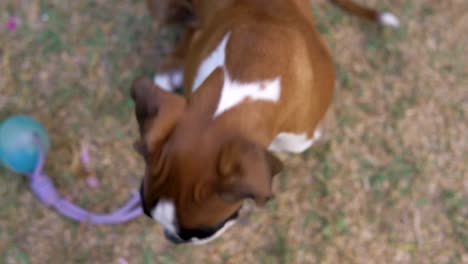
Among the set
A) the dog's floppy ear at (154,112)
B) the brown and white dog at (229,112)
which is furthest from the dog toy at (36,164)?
the dog's floppy ear at (154,112)

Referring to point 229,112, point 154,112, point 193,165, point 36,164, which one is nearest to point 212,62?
point 229,112

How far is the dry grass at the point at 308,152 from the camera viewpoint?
100 inches

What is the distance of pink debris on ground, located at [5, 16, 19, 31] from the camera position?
Result: 288 cm

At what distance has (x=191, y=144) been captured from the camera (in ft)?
4.80

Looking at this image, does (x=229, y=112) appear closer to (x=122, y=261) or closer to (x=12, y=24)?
(x=122, y=261)

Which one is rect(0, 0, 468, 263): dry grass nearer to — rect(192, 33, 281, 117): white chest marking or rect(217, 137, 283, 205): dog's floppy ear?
rect(192, 33, 281, 117): white chest marking

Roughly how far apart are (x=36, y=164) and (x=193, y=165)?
4.42 feet

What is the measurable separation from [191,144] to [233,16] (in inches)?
31.1

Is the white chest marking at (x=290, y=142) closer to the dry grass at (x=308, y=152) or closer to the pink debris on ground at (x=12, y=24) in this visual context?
the dry grass at (x=308, y=152)


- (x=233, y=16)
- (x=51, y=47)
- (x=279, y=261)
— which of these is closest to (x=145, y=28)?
(x=51, y=47)

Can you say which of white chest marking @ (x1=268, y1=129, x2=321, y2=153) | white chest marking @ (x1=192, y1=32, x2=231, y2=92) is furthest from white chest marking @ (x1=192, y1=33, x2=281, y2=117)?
white chest marking @ (x1=268, y1=129, x2=321, y2=153)

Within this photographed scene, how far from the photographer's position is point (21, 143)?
91.7 inches

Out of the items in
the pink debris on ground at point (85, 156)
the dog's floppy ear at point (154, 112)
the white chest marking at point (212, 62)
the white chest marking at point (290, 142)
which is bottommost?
the pink debris on ground at point (85, 156)

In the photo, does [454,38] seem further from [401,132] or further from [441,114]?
[401,132]
